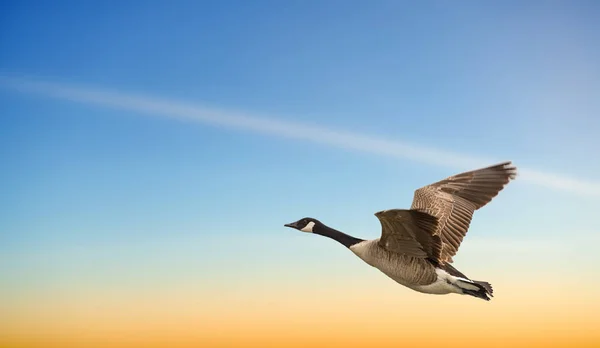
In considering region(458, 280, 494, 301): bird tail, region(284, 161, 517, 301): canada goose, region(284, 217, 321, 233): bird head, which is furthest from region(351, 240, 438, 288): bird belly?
region(284, 217, 321, 233): bird head

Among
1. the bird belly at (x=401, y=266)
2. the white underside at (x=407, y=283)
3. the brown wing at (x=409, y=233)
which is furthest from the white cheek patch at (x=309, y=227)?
the brown wing at (x=409, y=233)

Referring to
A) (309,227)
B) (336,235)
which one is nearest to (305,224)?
(309,227)

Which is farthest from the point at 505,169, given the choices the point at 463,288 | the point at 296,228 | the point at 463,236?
the point at 296,228

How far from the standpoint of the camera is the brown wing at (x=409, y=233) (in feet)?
18.6

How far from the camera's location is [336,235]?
24.9 ft

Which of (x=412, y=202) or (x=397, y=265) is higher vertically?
(x=412, y=202)

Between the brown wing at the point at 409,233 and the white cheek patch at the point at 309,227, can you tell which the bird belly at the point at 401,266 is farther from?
the white cheek patch at the point at 309,227

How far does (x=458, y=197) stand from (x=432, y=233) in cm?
173

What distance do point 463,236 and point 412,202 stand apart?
82 centimetres

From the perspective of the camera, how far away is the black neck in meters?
7.29

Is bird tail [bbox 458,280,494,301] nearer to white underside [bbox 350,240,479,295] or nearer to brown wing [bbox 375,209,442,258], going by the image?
white underside [bbox 350,240,479,295]

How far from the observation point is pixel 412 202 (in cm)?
759

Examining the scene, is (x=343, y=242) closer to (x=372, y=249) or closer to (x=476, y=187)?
(x=372, y=249)

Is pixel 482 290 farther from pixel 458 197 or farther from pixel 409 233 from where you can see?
pixel 458 197
